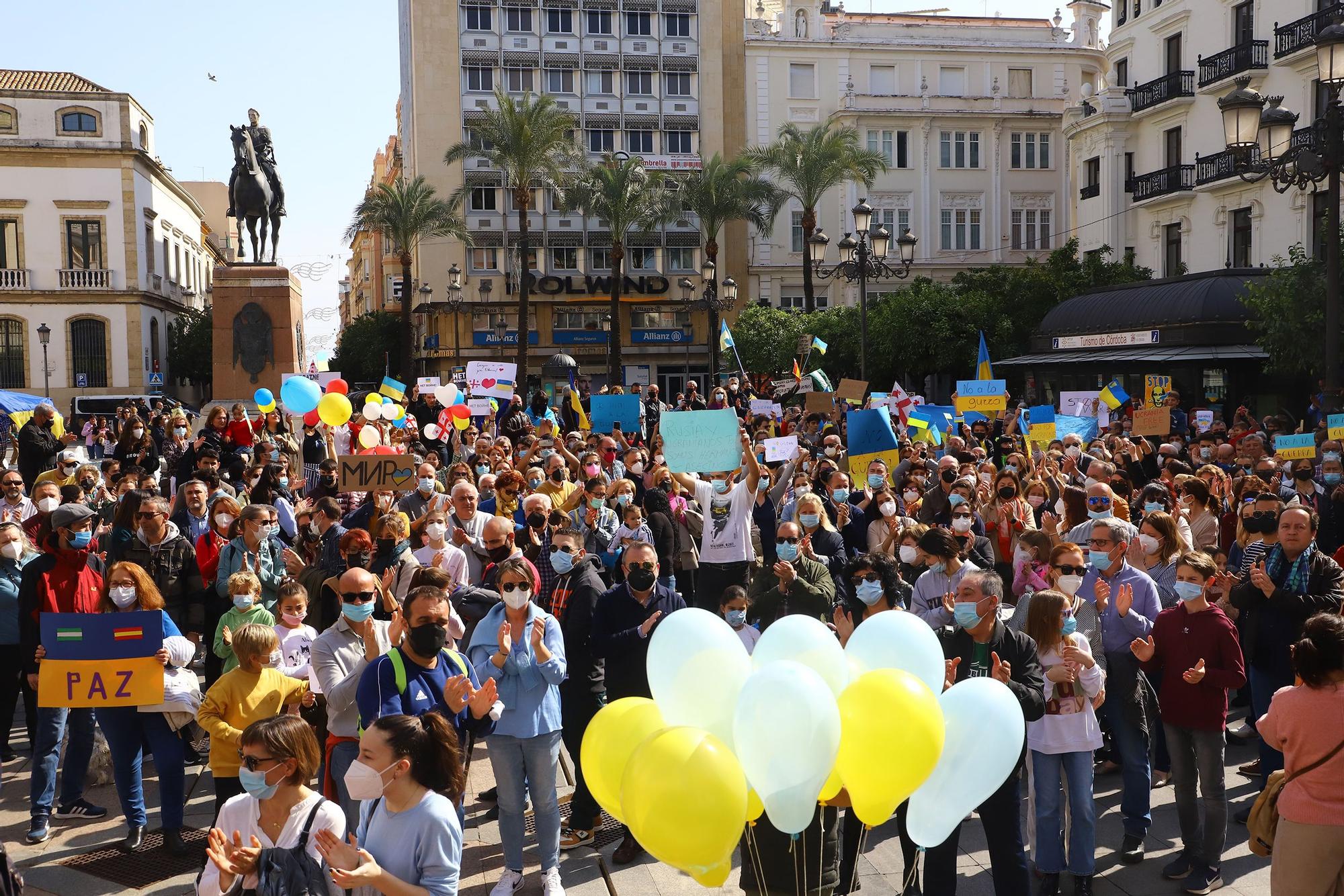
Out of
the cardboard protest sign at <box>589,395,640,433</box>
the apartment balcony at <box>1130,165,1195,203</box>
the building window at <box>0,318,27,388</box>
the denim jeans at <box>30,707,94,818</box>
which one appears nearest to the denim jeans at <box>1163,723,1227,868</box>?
the denim jeans at <box>30,707,94,818</box>

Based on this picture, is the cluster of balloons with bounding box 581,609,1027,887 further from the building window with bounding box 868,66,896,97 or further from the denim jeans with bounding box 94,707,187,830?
the building window with bounding box 868,66,896,97

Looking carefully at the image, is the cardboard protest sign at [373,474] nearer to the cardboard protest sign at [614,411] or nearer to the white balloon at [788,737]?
the white balloon at [788,737]

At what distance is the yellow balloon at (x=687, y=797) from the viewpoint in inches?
149

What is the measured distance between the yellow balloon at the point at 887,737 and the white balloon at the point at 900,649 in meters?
0.33

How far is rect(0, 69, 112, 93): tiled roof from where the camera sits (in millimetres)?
53719

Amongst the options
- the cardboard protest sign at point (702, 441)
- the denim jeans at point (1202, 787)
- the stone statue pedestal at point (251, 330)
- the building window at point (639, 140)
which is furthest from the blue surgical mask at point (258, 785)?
the building window at point (639, 140)

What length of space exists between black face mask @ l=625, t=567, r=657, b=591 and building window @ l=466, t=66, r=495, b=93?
53.6 m

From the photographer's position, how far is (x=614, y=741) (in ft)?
14.0

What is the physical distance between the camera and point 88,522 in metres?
7.21

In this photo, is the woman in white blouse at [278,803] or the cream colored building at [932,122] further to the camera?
the cream colored building at [932,122]

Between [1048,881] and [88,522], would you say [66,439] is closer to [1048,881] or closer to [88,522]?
[88,522]

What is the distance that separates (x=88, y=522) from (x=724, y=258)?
52.4 metres

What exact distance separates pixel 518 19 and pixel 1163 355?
39.6 meters

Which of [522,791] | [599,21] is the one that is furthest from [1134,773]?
[599,21]
